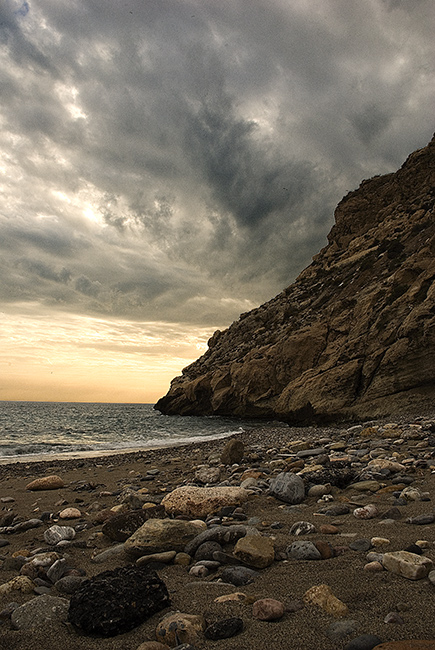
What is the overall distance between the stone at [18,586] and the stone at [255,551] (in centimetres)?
172

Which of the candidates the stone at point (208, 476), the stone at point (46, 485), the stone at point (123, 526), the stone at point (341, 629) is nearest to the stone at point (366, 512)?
the stone at point (341, 629)

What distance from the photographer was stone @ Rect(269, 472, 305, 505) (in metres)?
5.06

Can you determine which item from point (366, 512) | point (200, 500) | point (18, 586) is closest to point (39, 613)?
point (18, 586)

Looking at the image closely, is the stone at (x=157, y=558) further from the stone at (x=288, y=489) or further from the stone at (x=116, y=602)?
the stone at (x=288, y=489)

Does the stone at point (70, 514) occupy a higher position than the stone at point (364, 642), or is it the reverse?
the stone at point (364, 642)

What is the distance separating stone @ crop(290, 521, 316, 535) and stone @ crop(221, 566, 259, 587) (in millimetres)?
983

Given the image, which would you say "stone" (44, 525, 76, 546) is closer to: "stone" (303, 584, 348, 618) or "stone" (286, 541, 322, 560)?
"stone" (286, 541, 322, 560)

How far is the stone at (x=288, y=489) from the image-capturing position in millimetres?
5062

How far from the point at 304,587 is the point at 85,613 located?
1.46 meters

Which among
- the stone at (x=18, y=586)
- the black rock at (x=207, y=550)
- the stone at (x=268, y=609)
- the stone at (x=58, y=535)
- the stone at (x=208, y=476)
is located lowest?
the stone at (x=58, y=535)

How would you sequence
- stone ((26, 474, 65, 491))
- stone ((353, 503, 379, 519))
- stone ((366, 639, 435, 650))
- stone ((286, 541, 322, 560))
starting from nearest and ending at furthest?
stone ((366, 639, 435, 650)) → stone ((286, 541, 322, 560)) → stone ((353, 503, 379, 519)) → stone ((26, 474, 65, 491))

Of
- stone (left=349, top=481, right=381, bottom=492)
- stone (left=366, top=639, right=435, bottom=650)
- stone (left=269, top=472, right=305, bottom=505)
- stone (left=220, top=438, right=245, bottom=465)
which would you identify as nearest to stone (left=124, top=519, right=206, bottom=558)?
stone (left=269, top=472, right=305, bottom=505)

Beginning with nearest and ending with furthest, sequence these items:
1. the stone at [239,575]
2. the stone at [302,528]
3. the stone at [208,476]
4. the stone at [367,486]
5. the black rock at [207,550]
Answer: the stone at [239,575] → the black rock at [207,550] → the stone at [302,528] → the stone at [367,486] → the stone at [208,476]

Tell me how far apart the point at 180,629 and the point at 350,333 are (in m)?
25.6
